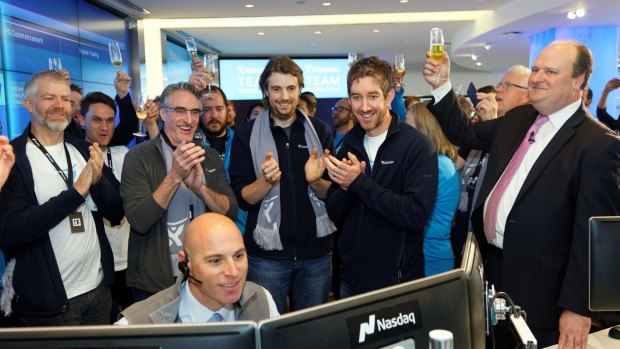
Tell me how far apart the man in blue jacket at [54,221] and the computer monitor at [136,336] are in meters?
1.48

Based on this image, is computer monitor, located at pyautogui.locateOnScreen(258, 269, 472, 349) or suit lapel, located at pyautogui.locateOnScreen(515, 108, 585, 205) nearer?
computer monitor, located at pyautogui.locateOnScreen(258, 269, 472, 349)

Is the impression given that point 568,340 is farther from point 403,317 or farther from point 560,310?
point 403,317

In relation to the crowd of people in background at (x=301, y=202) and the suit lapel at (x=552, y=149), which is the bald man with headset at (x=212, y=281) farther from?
the suit lapel at (x=552, y=149)

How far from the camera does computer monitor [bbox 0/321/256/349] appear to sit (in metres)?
0.83

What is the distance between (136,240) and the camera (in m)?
2.32

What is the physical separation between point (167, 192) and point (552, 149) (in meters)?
1.64

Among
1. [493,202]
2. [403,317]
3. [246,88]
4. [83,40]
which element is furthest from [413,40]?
[403,317]

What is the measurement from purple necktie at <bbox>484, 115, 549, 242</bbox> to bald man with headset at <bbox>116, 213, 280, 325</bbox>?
1101mm

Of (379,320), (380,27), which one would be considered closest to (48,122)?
(379,320)

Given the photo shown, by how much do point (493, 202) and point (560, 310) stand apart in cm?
50

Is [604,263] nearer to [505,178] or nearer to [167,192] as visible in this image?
[505,178]

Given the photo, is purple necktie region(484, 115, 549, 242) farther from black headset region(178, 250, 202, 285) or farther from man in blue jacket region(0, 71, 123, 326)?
man in blue jacket region(0, 71, 123, 326)

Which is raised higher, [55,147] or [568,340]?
[55,147]

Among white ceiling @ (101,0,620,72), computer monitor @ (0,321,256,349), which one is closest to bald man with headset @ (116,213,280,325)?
computer monitor @ (0,321,256,349)
